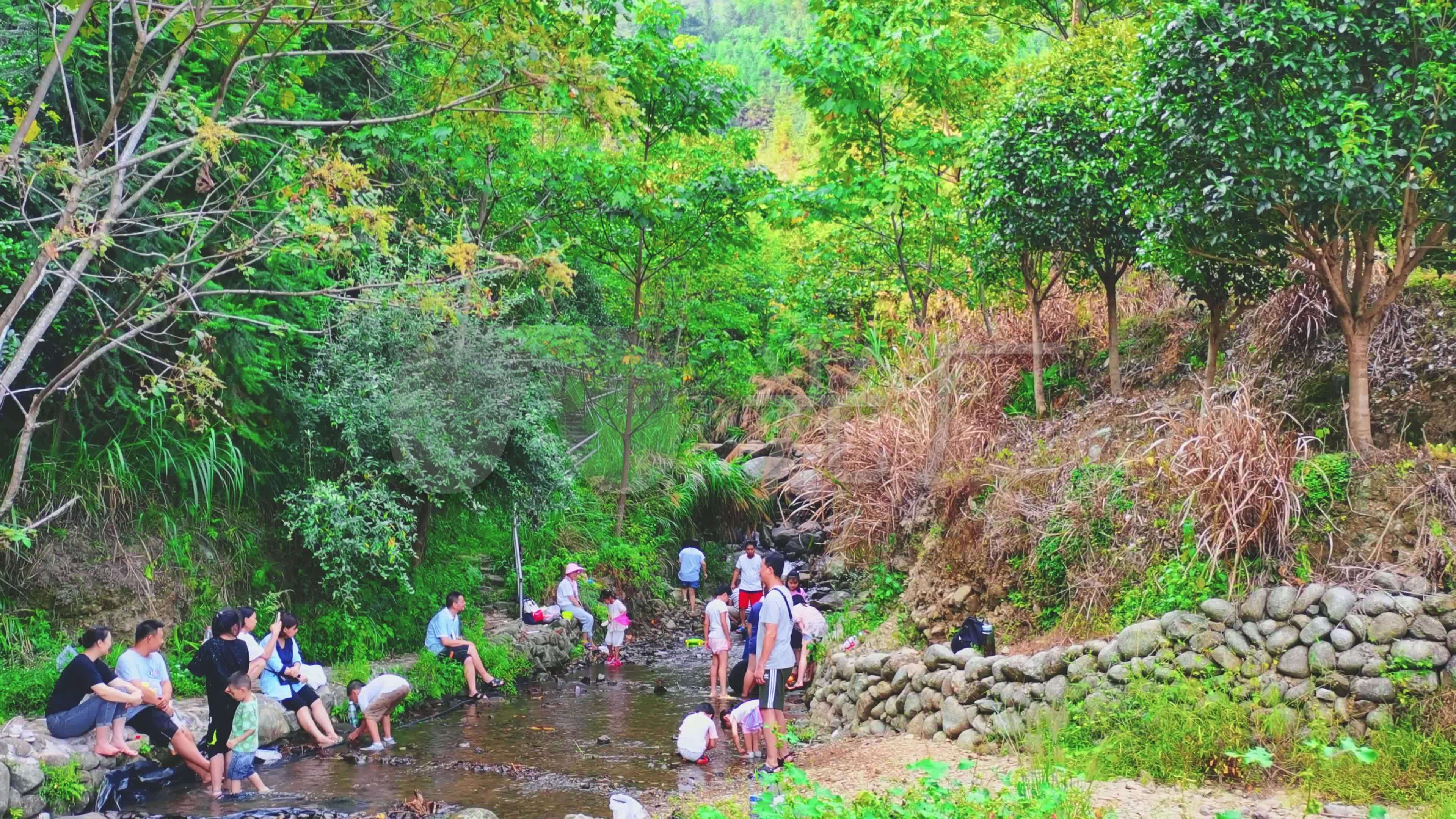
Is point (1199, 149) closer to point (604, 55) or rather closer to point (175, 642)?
point (604, 55)

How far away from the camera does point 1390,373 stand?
8.96m

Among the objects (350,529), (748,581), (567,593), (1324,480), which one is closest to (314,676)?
(350,529)

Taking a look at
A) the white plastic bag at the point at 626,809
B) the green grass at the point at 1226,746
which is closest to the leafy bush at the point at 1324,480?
the green grass at the point at 1226,746

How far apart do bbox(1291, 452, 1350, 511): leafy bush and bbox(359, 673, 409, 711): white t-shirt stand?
303 inches

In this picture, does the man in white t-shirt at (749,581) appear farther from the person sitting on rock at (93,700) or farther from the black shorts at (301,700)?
the person sitting on rock at (93,700)

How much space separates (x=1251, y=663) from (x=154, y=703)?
796 cm

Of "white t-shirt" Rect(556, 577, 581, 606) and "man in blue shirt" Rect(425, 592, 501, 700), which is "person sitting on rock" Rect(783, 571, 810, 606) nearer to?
"white t-shirt" Rect(556, 577, 581, 606)

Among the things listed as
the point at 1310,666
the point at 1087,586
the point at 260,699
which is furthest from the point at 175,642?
the point at 1310,666

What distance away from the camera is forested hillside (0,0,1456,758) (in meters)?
7.00

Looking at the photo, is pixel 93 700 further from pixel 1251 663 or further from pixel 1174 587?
pixel 1251 663

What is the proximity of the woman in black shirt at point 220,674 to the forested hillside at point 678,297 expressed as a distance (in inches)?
63.5

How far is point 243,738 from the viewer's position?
322 inches

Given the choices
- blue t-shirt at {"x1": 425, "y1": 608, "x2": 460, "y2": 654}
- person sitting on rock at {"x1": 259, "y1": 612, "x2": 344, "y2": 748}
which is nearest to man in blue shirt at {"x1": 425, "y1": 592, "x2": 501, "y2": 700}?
blue t-shirt at {"x1": 425, "y1": 608, "x2": 460, "y2": 654}

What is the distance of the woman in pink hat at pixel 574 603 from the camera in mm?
14055
